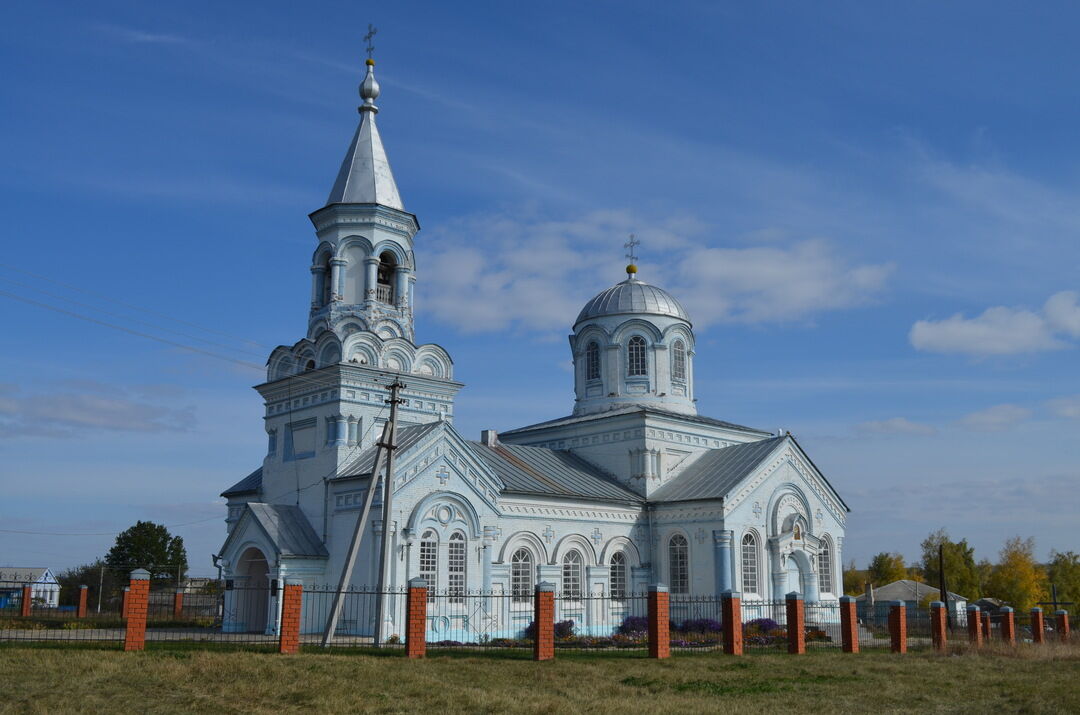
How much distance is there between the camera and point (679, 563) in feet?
98.4

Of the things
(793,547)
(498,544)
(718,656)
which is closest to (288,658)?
(718,656)

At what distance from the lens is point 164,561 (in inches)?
2105

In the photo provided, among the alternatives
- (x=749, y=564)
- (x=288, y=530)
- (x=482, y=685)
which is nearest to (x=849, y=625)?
(x=749, y=564)

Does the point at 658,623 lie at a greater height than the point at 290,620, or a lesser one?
lesser

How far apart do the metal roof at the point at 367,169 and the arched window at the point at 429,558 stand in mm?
9463

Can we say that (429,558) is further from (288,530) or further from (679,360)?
(679,360)

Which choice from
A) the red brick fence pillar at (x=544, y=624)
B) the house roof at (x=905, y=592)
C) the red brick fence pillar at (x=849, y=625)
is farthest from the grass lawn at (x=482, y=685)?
the house roof at (x=905, y=592)

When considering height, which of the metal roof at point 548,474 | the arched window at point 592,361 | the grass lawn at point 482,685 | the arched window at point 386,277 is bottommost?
the grass lawn at point 482,685

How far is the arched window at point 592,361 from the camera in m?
34.9

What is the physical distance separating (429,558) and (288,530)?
365 centimetres

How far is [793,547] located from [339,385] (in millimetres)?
14451

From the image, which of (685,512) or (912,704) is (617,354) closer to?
(685,512)

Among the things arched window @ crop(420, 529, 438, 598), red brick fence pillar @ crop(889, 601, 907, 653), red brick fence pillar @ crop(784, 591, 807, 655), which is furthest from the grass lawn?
arched window @ crop(420, 529, 438, 598)

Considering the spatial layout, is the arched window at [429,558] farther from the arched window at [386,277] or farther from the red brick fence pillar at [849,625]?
the red brick fence pillar at [849,625]
